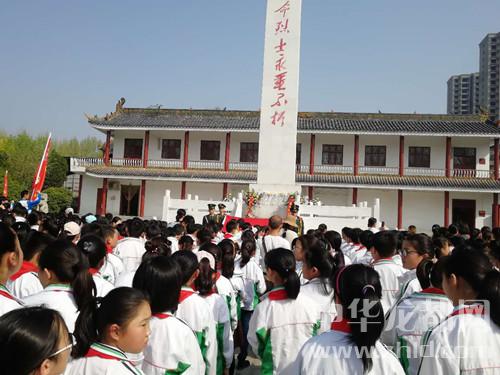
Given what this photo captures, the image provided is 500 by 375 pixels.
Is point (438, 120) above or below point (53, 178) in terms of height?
above

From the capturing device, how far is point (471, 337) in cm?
183

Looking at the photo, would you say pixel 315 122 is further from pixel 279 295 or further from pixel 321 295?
pixel 279 295

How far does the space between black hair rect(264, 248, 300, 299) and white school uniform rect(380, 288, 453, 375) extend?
0.66m

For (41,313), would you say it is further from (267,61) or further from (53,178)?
(53,178)

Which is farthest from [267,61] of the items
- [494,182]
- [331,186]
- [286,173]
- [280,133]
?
[494,182]

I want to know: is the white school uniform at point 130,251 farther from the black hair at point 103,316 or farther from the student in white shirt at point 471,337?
the student in white shirt at point 471,337

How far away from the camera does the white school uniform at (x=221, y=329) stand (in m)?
2.90

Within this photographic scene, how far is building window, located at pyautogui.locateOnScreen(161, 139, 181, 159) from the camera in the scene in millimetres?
22891

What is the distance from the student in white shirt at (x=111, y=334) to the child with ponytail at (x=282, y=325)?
36.6 inches

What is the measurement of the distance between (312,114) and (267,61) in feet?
29.8

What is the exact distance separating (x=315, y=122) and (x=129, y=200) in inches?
420

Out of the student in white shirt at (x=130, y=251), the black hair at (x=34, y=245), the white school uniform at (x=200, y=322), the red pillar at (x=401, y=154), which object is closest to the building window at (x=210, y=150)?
the red pillar at (x=401, y=154)

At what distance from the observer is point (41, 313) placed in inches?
49.8

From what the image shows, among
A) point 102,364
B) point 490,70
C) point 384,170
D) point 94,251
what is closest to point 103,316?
point 102,364
